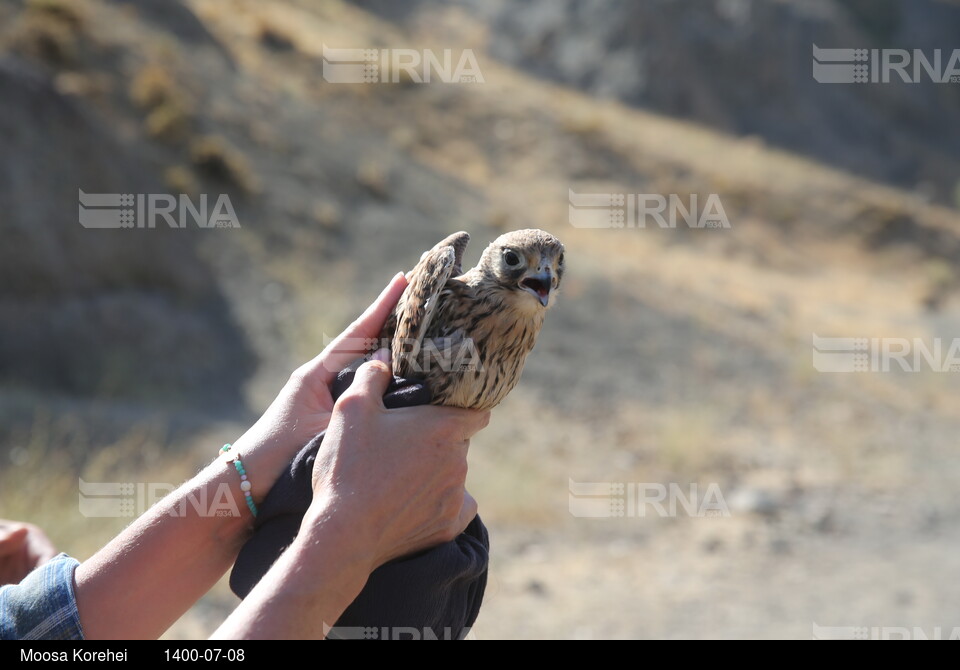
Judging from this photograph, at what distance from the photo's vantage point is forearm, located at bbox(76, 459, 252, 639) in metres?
2.39

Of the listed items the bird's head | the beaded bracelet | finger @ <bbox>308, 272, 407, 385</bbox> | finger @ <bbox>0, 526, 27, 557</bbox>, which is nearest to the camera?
the beaded bracelet

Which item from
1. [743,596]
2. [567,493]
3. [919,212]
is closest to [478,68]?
[919,212]

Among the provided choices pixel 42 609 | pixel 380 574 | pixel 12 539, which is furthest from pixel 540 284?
pixel 12 539

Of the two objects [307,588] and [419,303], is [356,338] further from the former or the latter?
[307,588]

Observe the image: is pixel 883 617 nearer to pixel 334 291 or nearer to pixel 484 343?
pixel 484 343

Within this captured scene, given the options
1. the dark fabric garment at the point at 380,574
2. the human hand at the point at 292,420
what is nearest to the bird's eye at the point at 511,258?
the human hand at the point at 292,420

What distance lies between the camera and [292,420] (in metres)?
2.66

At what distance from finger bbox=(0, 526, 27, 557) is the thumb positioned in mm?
1306

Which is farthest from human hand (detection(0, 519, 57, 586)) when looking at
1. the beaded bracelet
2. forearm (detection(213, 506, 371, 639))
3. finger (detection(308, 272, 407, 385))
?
forearm (detection(213, 506, 371, 639))

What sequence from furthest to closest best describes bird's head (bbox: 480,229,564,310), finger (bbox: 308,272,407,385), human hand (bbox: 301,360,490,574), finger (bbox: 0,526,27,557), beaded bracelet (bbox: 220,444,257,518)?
1. bird's head (bbox: 480,229,564,310)
2. finger (bbox: 0,526,27,557)
3. finger (bbox: 308,272,407,385)
4. beaded bracelet (bbox: 220,444,257,518)
5. human hand (bbox: 301,360,490,574)

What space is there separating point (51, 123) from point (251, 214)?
3561 millimetres

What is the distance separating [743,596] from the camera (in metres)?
8.05

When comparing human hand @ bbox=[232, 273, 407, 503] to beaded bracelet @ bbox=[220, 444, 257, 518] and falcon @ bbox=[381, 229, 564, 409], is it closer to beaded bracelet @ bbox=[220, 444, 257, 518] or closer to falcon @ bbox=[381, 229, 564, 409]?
beaded bracelet @ bbox=[220, 444, 257, 518]

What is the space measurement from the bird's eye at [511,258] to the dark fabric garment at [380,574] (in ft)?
3.34
